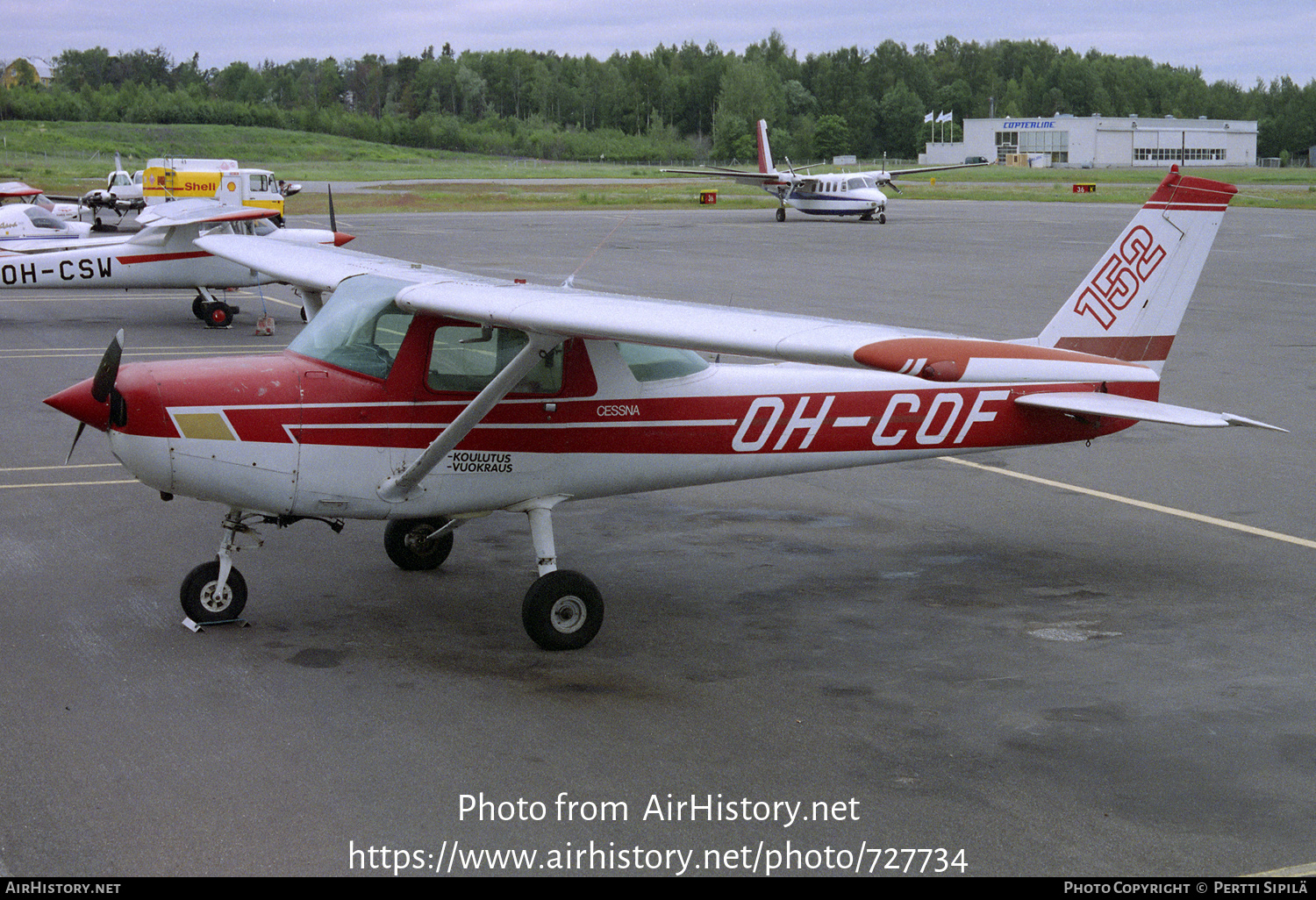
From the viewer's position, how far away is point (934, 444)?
8.62 m

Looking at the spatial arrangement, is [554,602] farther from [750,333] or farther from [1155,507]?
[1155,507]

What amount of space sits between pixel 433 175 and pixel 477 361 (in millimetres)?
100350

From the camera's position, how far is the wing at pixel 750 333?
17.7ft

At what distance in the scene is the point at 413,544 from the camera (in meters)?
9.06

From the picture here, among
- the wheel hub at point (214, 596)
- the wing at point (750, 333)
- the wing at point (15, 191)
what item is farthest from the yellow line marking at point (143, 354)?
the wing at point (15, 191)

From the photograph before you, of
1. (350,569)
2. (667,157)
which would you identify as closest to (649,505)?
(350,569)

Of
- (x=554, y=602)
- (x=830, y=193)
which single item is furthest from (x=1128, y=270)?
(x=830, y=193)

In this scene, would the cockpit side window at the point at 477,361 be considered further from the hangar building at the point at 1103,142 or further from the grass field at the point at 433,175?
the hangar building at the point at 1103,142

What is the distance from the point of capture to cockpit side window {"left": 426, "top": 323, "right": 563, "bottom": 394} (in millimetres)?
7594

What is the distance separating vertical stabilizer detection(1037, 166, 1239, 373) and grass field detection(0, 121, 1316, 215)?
5094 centimetres

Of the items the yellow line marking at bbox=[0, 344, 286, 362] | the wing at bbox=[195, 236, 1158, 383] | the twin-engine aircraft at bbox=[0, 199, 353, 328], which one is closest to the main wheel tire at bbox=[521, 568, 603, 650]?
the wing at bbox=[195, 236, 1158, 383]

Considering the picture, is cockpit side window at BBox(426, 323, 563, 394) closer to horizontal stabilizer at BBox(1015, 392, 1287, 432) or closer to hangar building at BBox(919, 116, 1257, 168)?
horizontal stabilizer at BBox(1015, 392, 1287, 432)

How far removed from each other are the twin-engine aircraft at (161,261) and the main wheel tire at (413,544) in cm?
1354

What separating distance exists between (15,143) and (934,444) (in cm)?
12244
